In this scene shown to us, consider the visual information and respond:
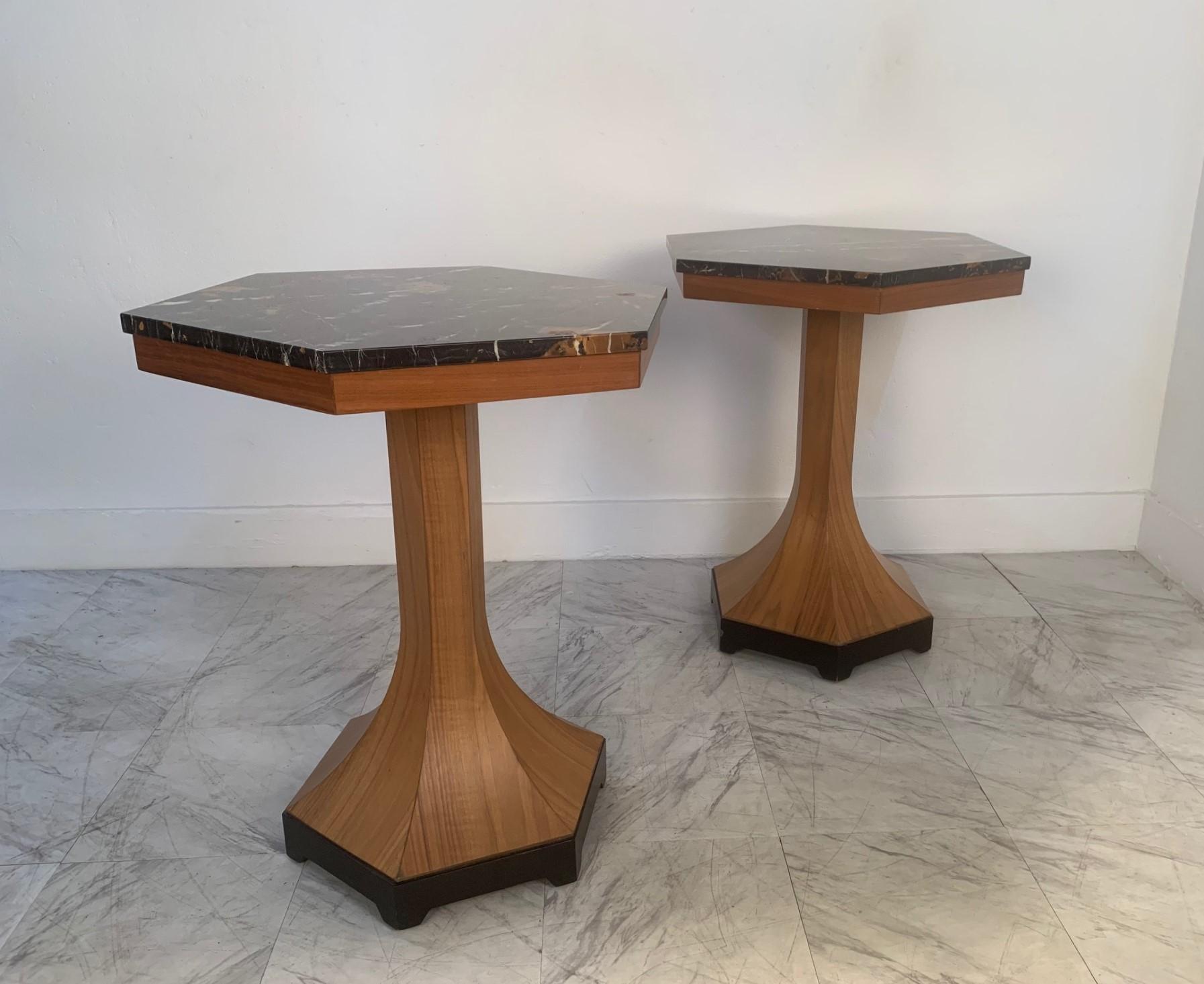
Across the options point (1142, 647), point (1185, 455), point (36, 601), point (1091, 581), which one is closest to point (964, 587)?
point (1091, 581)

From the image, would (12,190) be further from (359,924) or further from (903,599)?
(903,599)

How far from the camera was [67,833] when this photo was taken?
1706 mm

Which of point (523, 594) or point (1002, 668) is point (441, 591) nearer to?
point (523, 594)

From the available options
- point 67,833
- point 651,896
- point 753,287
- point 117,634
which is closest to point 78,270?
point 117,634

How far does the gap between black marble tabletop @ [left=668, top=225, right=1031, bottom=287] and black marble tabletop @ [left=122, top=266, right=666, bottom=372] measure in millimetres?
341

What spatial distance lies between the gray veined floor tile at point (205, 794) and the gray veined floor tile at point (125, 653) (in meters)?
0.16

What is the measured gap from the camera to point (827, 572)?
2.19 meters

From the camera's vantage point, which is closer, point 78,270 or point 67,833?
point 67,833

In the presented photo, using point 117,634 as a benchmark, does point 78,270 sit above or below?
above

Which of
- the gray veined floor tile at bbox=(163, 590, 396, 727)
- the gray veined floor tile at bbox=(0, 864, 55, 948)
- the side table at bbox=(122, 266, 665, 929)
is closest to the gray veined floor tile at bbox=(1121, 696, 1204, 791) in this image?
the side table at bbox=(122, 266, 665, 929)

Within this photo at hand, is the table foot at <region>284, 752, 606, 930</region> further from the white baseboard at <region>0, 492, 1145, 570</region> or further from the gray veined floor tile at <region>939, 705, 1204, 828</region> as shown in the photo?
the white baseboard at <region>0, 492, 1145, 570</region>

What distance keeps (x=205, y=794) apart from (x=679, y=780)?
34.1 inches

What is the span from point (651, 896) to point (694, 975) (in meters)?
0.16

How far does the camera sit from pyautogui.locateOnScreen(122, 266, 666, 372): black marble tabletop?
1227 millimetres
